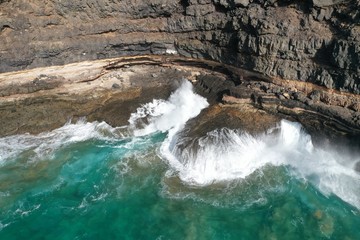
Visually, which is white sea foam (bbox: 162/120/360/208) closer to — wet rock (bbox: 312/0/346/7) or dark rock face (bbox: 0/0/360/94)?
dark rock face (bbox: 0/0/360/94)

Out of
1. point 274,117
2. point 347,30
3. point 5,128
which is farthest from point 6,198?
point 347,30

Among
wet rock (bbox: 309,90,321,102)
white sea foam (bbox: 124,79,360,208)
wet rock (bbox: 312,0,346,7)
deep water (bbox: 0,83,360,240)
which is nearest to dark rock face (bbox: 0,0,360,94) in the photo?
wet rock (bbox: 312,0,346,7)

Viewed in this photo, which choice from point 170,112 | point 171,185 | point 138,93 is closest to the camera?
point 171,185

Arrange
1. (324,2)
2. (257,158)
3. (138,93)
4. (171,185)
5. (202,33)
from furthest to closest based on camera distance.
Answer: (138,93)
(202,33)
(257,158)
(324,2)
(171,185)

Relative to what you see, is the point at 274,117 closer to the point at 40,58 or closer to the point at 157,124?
the point at 157,124

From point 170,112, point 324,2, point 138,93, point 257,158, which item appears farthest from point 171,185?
point 324,2

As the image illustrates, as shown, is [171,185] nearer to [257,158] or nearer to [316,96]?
[257,158]

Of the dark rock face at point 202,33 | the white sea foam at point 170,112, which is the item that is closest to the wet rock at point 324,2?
the dark rock face at point 202,33

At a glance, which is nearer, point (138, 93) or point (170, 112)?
point (170, 112)
